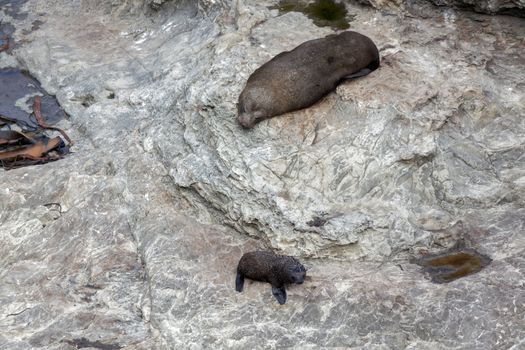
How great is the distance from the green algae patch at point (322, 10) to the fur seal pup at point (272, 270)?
3.84m

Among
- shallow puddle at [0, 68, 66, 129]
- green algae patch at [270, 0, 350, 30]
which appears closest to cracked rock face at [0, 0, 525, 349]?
green algae patch at [270, 0, 350, 30]

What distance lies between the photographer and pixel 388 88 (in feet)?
26.3

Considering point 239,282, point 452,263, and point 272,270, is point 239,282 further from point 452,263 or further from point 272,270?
point 452,263

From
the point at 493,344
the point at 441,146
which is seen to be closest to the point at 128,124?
the point at 441,146

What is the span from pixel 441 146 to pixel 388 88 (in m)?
0.89

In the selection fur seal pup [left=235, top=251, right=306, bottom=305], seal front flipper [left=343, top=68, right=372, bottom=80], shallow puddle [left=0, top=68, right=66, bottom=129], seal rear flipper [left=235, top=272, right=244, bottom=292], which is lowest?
shallow puddle [left=0, top=68, right=66, bottom=129]

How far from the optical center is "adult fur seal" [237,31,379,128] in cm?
795

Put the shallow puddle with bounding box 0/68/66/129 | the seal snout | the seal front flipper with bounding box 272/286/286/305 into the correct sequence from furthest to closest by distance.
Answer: the shallow puddle with bounding box 0/68/66/129
the seal snout
the seal front flipper with bounding box 272/286/286/305

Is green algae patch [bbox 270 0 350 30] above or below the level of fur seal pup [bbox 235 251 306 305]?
above

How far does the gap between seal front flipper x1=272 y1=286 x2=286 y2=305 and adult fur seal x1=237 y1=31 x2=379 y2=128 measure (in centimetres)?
201

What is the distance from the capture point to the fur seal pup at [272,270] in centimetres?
652

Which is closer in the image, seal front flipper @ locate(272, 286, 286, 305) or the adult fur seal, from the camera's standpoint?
seal front flipper @ locate(272, 286, 286, 305)

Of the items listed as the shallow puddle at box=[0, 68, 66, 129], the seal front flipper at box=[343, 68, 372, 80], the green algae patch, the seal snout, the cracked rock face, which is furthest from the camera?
the shallow puddle at box=[0, 68, 66, 129]

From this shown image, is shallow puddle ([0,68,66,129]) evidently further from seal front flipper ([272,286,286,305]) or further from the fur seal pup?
seal front flipper ([272,286,286,305])
